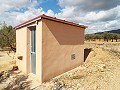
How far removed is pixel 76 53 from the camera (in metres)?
9.75

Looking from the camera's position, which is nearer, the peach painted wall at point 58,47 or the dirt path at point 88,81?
the dirt path at point 88,81

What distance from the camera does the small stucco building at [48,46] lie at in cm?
697

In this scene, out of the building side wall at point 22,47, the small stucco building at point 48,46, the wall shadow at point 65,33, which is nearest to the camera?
the small stucco building at point 48,46

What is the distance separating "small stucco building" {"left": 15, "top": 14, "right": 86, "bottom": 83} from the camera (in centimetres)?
697

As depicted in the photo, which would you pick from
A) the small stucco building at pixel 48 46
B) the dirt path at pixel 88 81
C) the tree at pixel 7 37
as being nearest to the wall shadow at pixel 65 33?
the small stucco building at pixel 48 46

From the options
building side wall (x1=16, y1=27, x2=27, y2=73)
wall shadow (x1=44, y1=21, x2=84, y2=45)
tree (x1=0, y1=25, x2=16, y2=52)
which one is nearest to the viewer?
wall shadow (x1=44, y1=21, x2=84, y2=45)

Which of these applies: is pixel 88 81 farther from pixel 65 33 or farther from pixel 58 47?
pixel 65 33

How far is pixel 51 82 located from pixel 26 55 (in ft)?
8.43

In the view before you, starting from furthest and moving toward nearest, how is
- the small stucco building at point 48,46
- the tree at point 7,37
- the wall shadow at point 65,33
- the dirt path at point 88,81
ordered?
the tree at point 7,37, the wall shadow at point 65,33, the small stucco building at point 48,46, the dirt path at point 88,81

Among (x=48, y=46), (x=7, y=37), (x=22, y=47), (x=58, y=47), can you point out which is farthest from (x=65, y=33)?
(x=7, y=37)

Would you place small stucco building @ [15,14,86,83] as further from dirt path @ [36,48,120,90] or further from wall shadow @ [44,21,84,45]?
dirt path @ [36,48,120,90]

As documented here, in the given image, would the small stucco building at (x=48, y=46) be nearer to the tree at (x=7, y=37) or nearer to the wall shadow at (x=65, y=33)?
the wall shadow at (x=65, y=33)

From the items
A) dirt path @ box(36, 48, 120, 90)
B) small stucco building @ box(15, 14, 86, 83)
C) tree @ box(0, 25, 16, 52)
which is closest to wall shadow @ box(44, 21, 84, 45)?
small stucco building @ box(15, 14, 86, 83)

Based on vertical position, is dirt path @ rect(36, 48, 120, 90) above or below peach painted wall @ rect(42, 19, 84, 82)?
below
